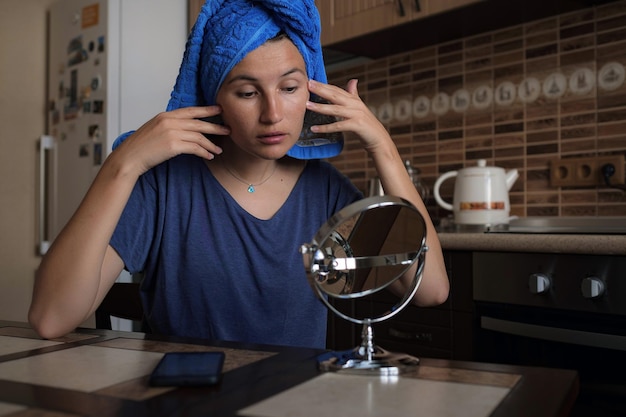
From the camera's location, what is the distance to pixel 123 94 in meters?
2.71

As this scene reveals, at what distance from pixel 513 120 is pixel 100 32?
1.76 m

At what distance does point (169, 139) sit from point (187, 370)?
52 cm

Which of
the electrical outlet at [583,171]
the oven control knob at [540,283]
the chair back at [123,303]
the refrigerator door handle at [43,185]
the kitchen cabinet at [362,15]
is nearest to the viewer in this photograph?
the chair back at [123,303]

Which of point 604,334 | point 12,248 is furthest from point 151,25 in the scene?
point 604,334

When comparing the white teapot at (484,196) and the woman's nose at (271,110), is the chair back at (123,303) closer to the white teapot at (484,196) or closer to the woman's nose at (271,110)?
the woman's nose at (271,110)

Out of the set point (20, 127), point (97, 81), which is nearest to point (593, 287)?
point (97, 81)

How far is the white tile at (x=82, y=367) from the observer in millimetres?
610

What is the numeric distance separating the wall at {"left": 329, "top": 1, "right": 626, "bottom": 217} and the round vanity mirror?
1.50m

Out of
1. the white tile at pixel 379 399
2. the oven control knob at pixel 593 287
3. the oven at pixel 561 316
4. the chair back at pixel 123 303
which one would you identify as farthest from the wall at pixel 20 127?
the white tile at pixel 379 399

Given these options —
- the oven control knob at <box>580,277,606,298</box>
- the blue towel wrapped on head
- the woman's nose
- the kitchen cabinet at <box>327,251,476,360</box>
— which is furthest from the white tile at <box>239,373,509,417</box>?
the kitchen cabinet at <box>327,251,476,360</box>

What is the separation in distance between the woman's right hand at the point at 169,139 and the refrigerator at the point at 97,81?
5.54 feet

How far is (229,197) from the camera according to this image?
3.98 feet

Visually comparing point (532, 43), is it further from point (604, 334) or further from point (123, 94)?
point (123, 94)

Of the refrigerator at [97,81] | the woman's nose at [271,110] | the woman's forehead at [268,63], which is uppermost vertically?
the refrigerator at [97,81]
